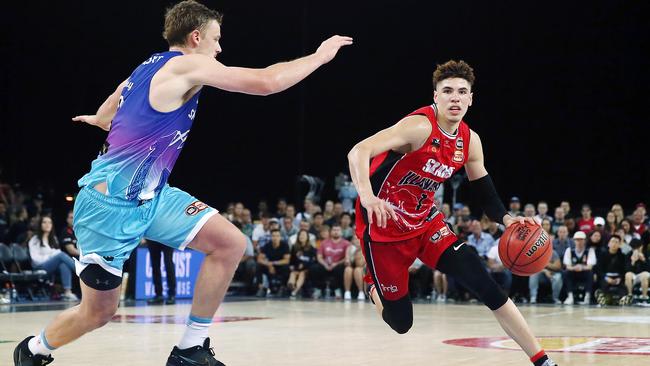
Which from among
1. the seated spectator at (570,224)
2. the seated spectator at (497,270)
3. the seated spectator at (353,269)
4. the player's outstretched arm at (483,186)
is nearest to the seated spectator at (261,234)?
the seated spectator at (353,269)

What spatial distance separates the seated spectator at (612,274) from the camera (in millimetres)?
14039

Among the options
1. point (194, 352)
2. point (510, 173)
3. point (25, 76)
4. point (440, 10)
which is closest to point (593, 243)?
point (510, 173)

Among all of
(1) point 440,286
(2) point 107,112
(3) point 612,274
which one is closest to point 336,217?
(1) point 440,286

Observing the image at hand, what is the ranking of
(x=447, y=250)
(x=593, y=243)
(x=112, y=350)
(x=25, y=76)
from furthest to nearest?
(x=25, y=76)
(x=593, y=243)
(x=112, y=350)
(x=447, y=250)

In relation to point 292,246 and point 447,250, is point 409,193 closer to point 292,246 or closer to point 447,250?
point 447,250

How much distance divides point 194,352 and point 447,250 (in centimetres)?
165

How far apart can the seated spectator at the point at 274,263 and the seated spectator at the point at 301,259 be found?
6.0 inches

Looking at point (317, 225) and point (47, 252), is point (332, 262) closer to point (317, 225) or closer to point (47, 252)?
point (317, 225)

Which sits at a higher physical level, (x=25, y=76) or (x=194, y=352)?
(x=25, y=76)

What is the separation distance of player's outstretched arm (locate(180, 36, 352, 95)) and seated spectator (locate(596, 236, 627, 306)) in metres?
10.7

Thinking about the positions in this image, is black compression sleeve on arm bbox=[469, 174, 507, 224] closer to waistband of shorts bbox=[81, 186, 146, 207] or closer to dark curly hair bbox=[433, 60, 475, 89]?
dark curly hair bbox=[433, 60, 475, 89]

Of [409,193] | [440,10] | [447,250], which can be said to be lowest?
[447,250]

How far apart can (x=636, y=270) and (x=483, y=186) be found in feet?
29.7

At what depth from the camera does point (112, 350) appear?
268 inches
